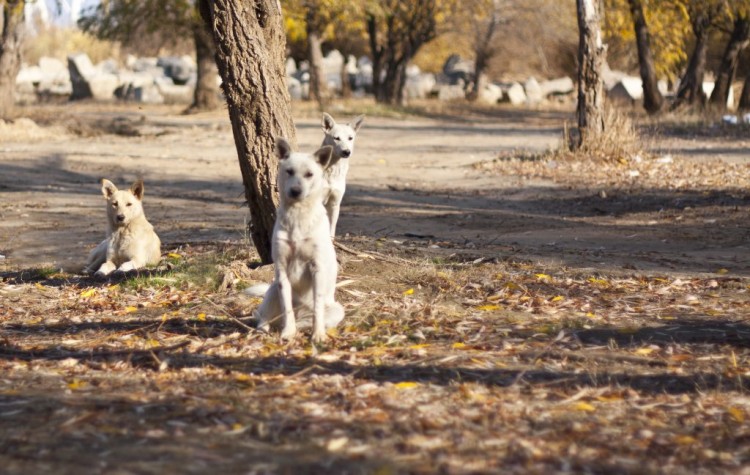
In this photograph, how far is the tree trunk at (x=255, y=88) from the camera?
805 centimetres

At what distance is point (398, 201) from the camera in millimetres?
14914

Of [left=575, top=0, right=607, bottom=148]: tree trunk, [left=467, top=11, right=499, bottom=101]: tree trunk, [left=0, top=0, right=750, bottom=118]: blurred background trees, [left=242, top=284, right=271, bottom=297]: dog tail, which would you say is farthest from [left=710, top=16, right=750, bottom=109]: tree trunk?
[left=242, top=284, right=271, bottom=297]: dog tail

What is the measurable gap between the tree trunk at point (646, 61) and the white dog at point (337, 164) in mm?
17838

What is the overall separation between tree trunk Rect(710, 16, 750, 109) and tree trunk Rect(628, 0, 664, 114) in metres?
1.57

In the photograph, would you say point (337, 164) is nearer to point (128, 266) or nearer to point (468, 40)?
point (128, 266)

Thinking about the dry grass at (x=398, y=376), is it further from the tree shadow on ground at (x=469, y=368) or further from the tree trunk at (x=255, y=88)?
the tree trunk at (x=255, y=88)

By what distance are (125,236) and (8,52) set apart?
15.9 meters

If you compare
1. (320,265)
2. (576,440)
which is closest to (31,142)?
(320,265)

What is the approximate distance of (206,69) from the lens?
30.7 m

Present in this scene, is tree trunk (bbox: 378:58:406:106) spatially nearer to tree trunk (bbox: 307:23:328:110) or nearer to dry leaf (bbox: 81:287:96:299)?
tree trunk (bbox: 307:23:328:110)

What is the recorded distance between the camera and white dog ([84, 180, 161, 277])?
9484mm

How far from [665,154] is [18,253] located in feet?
39.5

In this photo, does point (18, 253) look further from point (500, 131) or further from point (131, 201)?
point (500, 131)

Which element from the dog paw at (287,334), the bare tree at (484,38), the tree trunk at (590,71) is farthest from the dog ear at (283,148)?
the bare tree at (484,38)
